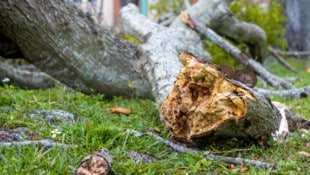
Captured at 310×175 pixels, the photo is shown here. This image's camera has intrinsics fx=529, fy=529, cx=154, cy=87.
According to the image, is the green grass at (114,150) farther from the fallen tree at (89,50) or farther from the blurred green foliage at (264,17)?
the blurred green foliage at (264,17)

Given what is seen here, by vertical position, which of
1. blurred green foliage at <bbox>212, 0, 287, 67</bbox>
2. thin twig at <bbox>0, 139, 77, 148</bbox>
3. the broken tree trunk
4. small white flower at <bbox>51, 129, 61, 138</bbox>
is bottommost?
thin twig at <bbox>0, 139, 77, 148</bbox>

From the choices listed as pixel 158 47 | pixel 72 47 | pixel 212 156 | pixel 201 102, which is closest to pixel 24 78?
pixel 72 47

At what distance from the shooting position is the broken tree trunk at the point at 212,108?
3.10 metres

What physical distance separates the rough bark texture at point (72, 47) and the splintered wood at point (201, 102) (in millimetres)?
1578

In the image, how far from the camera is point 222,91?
125 inches

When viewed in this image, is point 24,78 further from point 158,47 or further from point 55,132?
point 55,132

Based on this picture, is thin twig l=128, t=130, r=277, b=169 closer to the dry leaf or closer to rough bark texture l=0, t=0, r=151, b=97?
the dry leaf

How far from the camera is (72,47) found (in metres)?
4.87

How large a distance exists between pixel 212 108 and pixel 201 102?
0.61 ft

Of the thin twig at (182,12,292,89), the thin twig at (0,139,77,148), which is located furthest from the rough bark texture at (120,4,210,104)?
the thin twig at (0,139,77,148)

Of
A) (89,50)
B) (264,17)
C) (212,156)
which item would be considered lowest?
(212,156)

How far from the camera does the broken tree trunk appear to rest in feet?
10.2

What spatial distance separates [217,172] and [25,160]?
102 centimetres

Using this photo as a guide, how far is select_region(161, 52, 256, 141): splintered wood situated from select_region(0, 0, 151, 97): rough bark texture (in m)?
1.58
